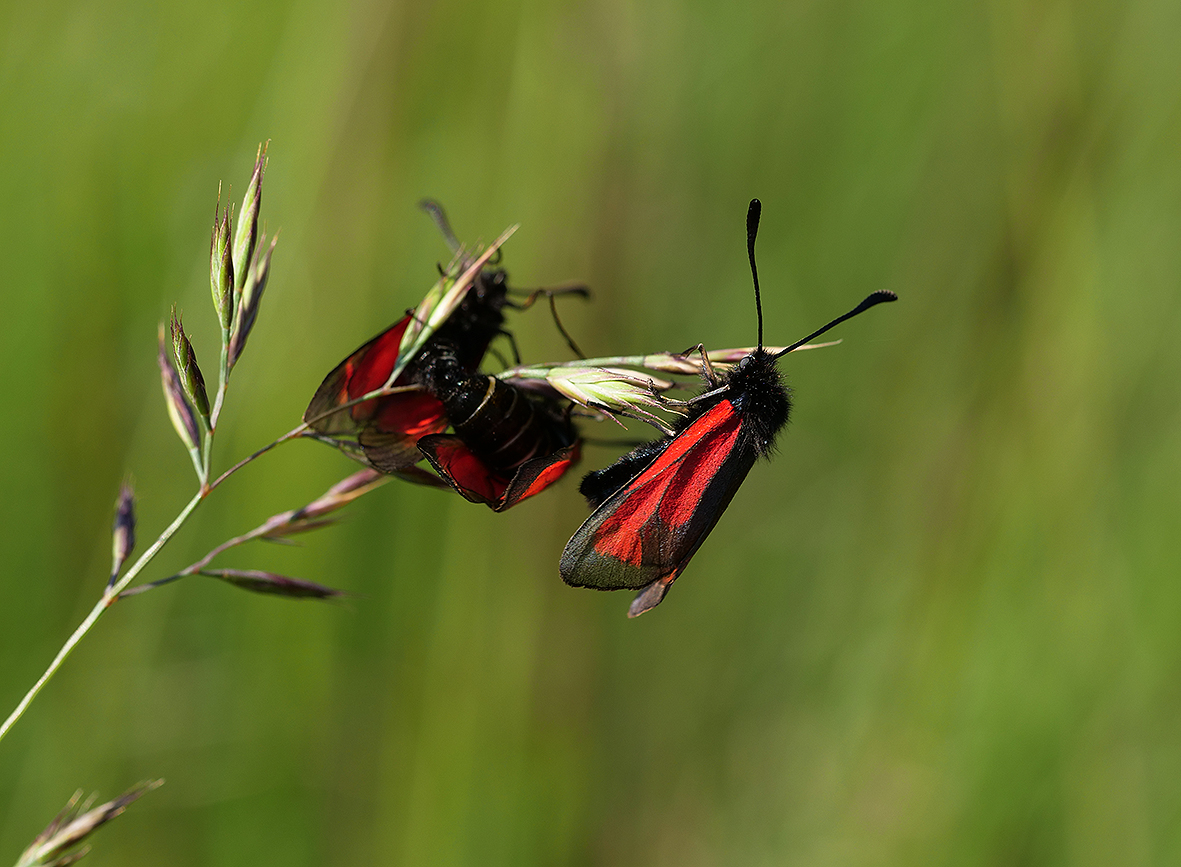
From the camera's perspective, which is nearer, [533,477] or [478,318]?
[533,477]

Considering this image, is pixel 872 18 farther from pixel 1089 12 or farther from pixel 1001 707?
pixel 1001 707

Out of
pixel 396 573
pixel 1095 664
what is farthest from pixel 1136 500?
pixel 396 573

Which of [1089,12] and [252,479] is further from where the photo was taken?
[1089,12]

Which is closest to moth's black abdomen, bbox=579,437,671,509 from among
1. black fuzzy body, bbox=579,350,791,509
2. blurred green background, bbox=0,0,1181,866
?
black fuzzy body, bbox=579,350,791,509

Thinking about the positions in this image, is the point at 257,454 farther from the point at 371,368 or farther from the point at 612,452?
the point at 612,452

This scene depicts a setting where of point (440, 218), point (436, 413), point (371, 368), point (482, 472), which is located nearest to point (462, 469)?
point (482, 472)

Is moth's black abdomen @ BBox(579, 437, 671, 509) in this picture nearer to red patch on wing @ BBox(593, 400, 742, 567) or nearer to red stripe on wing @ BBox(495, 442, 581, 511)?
red patch on wing @ BBox(593, 400, 742, 567)
